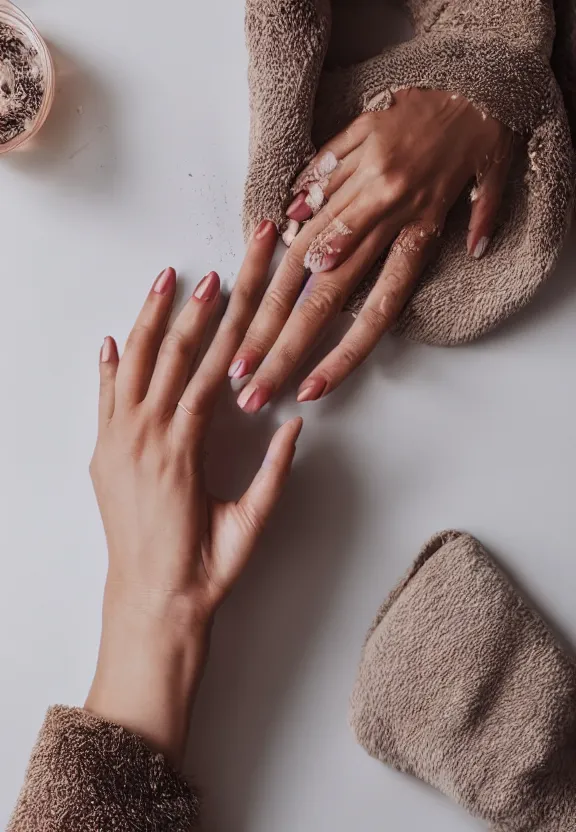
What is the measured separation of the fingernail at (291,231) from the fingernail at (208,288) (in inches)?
3.5

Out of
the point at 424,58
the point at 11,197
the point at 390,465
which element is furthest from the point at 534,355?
the point at 11,197

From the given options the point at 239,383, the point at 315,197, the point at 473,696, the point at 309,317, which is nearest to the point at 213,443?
the point at 239,383

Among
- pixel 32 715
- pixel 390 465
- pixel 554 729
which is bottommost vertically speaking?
pixel 554 729

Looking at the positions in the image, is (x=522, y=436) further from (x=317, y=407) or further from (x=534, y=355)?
(x=317, y=407)

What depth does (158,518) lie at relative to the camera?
0.77m

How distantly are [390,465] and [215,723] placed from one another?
36cm

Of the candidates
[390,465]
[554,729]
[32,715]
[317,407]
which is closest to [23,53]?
[317,407]

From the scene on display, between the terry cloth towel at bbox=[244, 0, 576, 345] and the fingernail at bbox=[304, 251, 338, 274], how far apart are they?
0.17 ft

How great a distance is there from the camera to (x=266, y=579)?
32.3 inches

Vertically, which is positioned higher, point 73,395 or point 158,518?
point 73,395

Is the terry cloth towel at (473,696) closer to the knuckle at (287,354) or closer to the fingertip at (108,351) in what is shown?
the knuckle at (287,354)

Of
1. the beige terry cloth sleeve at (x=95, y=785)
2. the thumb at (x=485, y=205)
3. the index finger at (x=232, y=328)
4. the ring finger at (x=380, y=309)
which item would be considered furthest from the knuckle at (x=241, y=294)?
the beige terry cloth sleeve at (x=95, y=785)

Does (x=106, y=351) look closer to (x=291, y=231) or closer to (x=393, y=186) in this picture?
(x=291, y=231)

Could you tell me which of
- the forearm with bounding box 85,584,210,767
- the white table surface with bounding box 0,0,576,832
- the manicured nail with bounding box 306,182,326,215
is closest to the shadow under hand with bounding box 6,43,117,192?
the white table surface with bounding box 0,0,576,832
